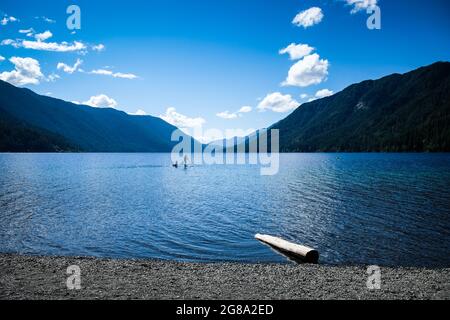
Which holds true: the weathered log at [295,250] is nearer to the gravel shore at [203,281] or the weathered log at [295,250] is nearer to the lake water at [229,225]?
the lake water at [229,225]

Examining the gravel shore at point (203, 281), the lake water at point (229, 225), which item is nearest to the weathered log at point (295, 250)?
the lake water at point (229, 225)

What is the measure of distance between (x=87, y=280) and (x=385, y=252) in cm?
2200

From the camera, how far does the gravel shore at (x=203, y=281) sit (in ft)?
47.9

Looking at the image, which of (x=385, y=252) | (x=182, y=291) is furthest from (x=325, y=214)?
(x=182, y=291)

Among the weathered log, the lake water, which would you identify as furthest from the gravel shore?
the lake water

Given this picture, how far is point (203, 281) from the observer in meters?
16.8

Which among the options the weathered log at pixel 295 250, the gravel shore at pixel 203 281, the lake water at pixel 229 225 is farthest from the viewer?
the lake water at pixel 229 225

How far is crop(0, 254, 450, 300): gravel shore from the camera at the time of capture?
14609 millimetres

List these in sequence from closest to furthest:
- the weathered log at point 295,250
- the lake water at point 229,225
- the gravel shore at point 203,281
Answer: the gravel shore at point 203,281, the weathered log at point 295,250, the lake water at point 229,225

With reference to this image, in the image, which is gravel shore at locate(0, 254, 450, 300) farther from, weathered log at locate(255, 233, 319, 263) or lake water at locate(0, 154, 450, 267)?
lake water at locate(0, 154, 450, 267)

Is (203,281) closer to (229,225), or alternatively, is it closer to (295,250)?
(295,250)

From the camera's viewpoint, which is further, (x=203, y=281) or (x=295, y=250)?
(x=295, y=250)

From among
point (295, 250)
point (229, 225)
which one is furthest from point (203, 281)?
point (229, 225)
